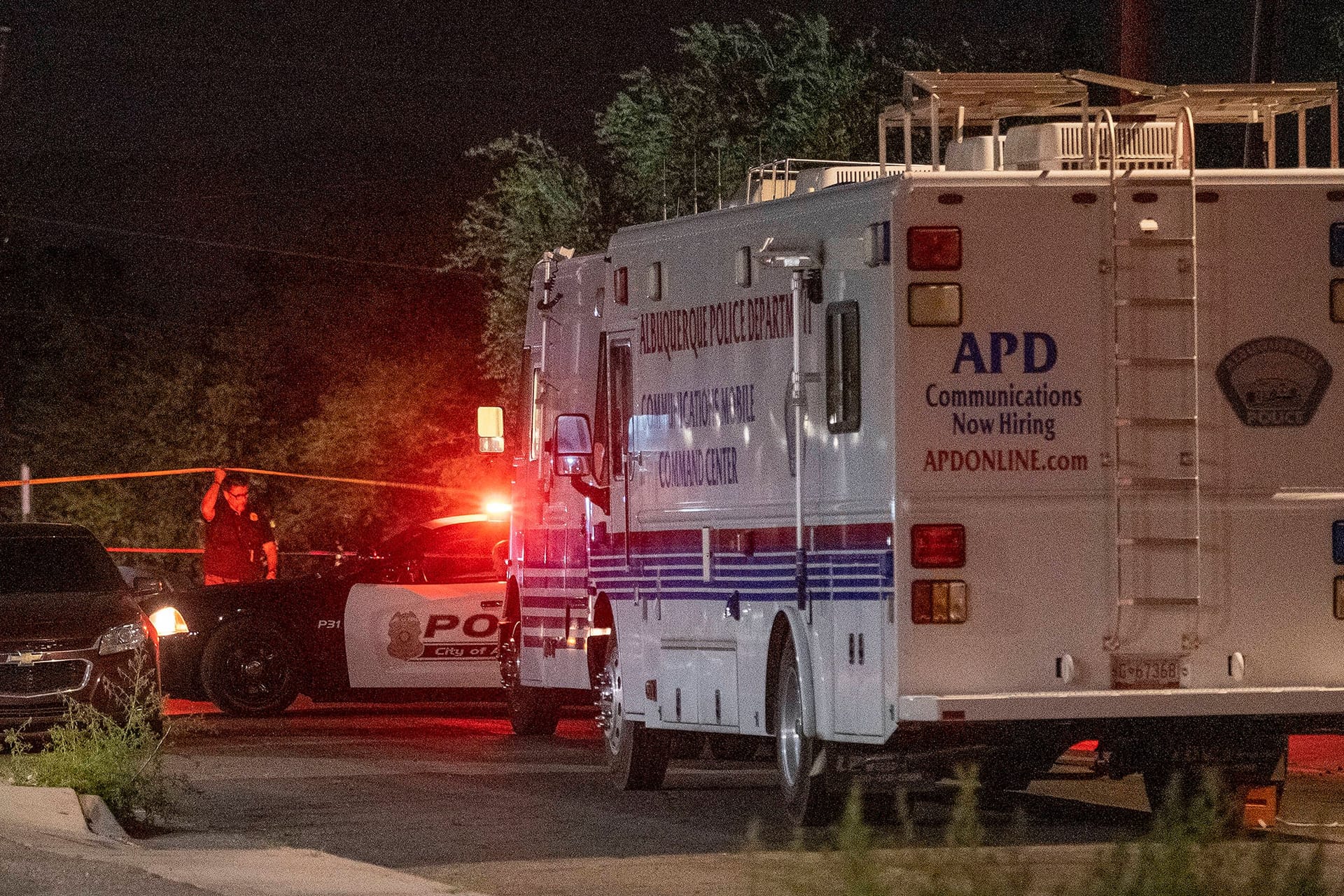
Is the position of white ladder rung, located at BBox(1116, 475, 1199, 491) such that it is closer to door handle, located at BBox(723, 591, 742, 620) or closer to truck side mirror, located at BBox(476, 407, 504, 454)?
door handle, located at BBox(723, 591, 742, 620)

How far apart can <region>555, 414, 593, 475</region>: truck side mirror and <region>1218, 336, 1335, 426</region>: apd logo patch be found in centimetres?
409

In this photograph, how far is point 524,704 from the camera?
56.5 ft

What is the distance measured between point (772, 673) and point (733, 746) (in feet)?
5.24

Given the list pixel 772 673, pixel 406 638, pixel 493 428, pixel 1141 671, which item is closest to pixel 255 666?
pixel 406 638

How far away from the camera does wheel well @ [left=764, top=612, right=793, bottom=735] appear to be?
11.4 meters

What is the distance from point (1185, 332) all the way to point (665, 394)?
3.24 meters

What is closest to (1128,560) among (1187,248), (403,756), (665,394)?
(1187,248)

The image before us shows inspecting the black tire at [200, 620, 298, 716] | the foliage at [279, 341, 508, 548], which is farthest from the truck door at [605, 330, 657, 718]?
the foliage at [279, 341, 508, 548]

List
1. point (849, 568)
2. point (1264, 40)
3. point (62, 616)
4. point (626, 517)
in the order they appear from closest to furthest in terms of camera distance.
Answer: point (849, 568) < point (626, 517) < point (62, 616) < point (1264, 40)

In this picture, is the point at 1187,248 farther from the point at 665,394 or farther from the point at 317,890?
the point at 317,890

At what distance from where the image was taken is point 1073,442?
400 inches

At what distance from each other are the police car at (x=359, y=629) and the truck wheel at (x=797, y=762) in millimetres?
7293

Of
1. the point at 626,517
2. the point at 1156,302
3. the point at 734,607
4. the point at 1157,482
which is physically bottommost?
the point at 734,607

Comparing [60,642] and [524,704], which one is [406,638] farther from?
[60,642]
